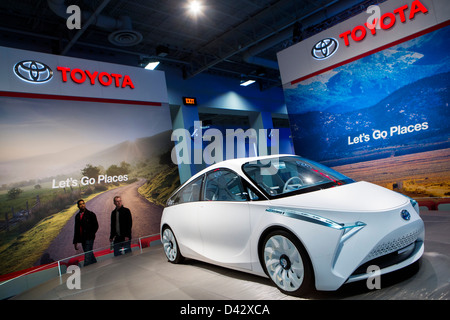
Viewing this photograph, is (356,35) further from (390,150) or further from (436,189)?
(436,189)

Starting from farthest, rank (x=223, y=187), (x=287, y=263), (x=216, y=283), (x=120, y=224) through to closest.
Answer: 1. (x=120, y=224)
2. (x=223, y=187)
3. (x=216, y=283)
4. (x=287, y=263)

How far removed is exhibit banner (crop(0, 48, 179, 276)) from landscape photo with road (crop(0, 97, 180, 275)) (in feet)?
0.06

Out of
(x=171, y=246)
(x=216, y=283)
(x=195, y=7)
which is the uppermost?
(x=195, y=7)

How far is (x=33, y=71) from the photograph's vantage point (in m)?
6.88

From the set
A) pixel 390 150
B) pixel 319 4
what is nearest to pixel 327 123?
pixel 390 150

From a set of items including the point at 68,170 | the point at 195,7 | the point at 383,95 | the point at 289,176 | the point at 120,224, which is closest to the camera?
the point at 289,176

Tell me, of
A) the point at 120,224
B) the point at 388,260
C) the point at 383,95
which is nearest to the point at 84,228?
the point at 120,224

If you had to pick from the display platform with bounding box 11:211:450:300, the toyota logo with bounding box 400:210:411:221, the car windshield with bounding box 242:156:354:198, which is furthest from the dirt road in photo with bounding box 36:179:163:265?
the toyota logo with bounding box 400:210:411:221

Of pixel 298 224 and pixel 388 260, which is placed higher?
pixel 298 224

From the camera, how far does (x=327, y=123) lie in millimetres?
8117

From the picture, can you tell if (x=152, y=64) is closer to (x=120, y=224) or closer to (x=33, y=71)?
(x=33, y=71)

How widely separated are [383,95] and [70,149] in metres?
7.51
